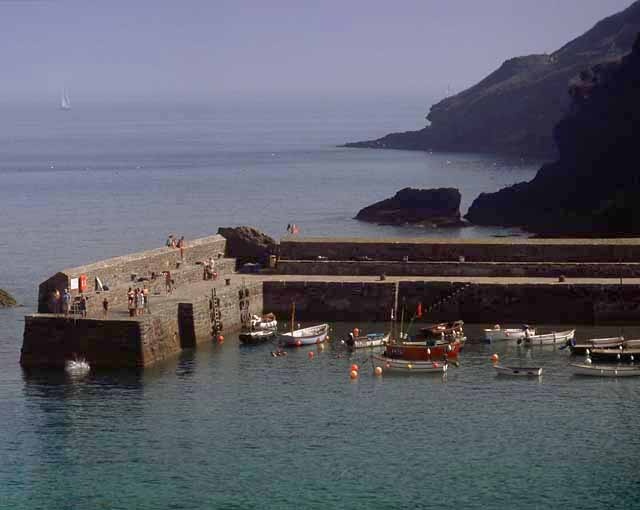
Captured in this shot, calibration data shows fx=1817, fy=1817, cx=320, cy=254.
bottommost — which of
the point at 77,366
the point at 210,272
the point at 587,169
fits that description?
the point at 77,366

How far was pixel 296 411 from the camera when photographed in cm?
5225

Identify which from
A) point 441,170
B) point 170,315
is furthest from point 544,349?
point 441,170

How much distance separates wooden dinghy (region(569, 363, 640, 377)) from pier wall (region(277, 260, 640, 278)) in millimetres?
10513

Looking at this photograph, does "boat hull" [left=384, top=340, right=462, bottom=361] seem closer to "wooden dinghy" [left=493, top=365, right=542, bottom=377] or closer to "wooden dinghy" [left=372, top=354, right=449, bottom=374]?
"wooden dinghy" [left=372, top=354, right=449, bottom=374]

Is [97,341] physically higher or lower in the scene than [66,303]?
lower

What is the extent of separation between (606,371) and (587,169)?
68020 millimetres

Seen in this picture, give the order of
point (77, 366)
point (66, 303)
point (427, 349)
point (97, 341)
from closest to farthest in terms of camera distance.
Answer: point (77, 366) < point (97, 341) < point (66, 303) < point (427, 349)

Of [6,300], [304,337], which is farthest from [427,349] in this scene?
[6,300]

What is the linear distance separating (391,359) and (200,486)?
1526 centimetres

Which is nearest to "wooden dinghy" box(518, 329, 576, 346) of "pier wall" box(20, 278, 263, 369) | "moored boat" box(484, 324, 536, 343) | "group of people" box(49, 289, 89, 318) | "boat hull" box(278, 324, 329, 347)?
"moored boat" box(484, 324, 536, 343)

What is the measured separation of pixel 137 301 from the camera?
199ft

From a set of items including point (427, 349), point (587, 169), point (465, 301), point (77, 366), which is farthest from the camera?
point (587, 169)

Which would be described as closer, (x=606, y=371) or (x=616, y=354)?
(x=606, y=371)

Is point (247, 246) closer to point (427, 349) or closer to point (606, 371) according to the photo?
point (427, 349)
